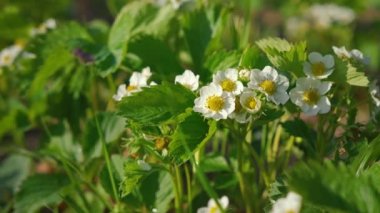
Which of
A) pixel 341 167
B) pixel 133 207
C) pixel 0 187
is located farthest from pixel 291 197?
pixel 0 187

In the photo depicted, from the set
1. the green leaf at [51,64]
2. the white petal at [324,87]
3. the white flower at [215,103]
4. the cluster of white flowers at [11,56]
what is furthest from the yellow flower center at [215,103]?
the cluster of white flowers at [11,56]

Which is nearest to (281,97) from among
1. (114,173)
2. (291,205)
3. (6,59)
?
(291,205)

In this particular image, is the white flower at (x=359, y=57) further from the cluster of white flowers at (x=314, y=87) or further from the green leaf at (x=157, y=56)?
the green leaf at (x=157, y=56)

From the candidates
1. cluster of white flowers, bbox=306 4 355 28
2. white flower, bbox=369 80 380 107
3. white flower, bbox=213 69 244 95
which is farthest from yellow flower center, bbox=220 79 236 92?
cluster of white flowers, bbox=306 4 355 28

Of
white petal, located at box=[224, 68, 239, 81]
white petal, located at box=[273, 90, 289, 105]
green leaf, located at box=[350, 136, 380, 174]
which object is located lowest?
green leaf, located at box=[350, 136, 380, 174]

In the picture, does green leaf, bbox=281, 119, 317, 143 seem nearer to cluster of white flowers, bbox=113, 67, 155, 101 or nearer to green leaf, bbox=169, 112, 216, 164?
green leaf, bbox=169, 112, 216, 164
